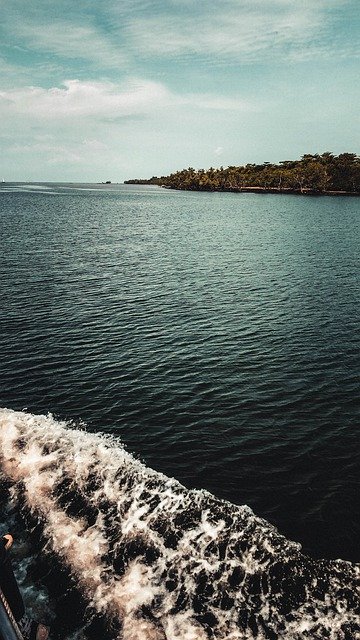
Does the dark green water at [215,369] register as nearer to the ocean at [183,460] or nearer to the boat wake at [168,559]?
the ocean at [183,460]

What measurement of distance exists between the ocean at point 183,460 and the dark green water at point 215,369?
0.45 feet

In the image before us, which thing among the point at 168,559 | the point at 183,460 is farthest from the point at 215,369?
the point at 168,559

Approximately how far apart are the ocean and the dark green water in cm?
14

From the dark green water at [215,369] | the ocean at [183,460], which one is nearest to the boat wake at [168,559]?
the ocean at [183,460]

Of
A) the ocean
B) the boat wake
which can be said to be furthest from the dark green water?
the boat wake

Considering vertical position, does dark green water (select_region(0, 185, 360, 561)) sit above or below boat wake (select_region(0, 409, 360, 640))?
above

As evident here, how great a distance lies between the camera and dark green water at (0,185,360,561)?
1906cm

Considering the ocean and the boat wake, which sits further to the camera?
the ocean

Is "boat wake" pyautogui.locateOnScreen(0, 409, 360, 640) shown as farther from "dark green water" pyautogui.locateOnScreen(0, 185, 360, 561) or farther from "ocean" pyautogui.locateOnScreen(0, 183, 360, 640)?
"dark green water" pyautogui.locateOnScreen(0, 185, 360, 561)

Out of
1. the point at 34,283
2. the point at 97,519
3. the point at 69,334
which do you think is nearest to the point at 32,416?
the point at 97,519

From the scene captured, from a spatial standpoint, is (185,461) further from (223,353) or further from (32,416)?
(223,353)

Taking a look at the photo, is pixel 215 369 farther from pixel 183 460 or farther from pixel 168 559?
pixel 168 559

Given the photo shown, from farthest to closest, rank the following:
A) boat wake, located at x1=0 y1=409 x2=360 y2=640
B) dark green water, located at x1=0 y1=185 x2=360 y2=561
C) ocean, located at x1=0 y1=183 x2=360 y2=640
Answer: dark green water, located at x1=0 y1=185 x2=360 y2=561 < ocean, located at x1=0 y1=183 x2=360 y2=640 < boat wake, located at x1=0 y1=409 x2=360 y2=640

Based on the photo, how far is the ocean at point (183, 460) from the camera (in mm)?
13148
